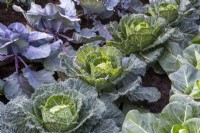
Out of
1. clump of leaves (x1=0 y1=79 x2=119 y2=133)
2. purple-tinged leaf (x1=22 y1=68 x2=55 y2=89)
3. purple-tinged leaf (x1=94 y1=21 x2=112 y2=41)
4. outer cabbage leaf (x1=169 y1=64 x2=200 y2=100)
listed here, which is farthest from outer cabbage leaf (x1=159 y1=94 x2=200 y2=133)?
purple-tinged leaf (x1=94 y1=21 x2=112 y2=41)

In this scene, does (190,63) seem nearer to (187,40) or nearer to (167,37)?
(167,37)

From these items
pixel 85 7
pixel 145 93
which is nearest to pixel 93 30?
pixel 85 7

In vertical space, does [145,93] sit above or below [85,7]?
below

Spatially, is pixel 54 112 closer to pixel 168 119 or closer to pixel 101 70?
pixel 101 70

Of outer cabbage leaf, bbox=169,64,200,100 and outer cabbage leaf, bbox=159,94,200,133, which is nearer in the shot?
outer cabbage leaf, bbox=159,94,200,133

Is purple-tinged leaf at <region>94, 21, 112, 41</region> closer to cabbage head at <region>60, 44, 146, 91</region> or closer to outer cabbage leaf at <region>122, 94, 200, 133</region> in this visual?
cabbage head at <region>60, 44, 146, 91</region>

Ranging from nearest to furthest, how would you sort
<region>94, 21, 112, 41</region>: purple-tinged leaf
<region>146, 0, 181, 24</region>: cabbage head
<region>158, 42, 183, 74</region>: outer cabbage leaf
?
<region>158, 42, 183, 74</region>: outer cabbage leaf → <region>146, 0, 181, 24</region>: cabbage head → <region>94, 21, 112, 41</region>: purple-tinged leaf
